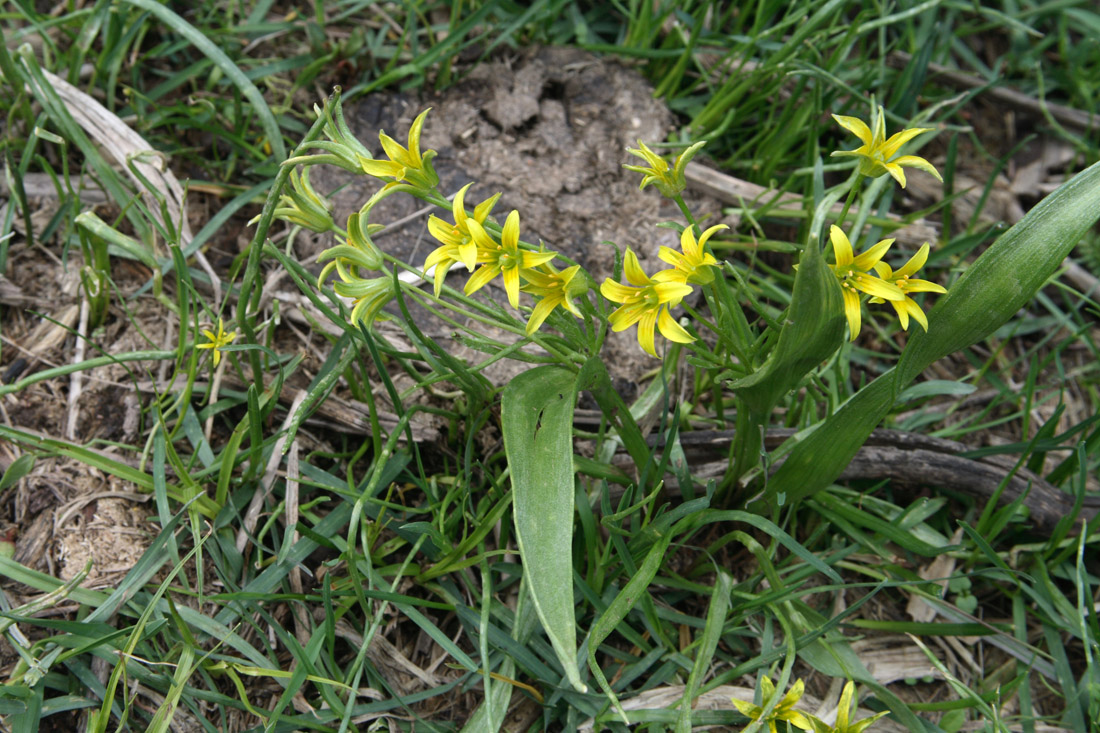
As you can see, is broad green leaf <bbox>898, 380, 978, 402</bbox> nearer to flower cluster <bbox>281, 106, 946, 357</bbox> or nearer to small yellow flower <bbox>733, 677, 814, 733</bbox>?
flower cluster <bbox>281, 106, 946, 357</bbox>

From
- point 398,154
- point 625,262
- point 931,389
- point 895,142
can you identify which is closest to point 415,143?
point 398,154

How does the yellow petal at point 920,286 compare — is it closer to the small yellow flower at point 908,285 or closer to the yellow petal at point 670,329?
the small yellow flower at point 908,285

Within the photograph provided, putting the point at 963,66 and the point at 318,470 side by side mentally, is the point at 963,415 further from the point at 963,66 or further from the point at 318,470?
the point at 318,470

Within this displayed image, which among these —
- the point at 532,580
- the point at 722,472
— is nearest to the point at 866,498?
the point at 722,472

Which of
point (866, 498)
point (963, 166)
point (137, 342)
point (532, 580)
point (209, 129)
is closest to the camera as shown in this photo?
point (532, 580)

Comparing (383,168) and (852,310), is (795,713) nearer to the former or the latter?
(852,310)
